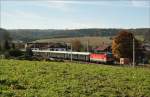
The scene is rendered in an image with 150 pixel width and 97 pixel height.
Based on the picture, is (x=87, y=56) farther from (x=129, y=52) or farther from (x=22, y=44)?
(x=22, y=44)

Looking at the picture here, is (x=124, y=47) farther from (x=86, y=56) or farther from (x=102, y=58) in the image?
(x=102, y=58)

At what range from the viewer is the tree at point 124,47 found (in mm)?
63188

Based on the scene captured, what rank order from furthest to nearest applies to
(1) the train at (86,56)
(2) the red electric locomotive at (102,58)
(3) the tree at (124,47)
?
(3) the tree at (124,47)
(1) the train at (86,56)
(2) the red electric locomotive at (102,58)

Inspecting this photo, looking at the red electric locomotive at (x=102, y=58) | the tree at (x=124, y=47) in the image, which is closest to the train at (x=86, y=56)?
the red electric locomotive at (x=102, y=58)

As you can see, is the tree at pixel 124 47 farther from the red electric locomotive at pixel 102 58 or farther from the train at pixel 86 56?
the red electric locomotive at pixel 102 58

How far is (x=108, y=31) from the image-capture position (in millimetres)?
129875

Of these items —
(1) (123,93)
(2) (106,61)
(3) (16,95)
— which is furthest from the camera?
(2) (106,61)

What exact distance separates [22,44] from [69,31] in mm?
60976

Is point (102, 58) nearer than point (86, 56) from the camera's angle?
Yes

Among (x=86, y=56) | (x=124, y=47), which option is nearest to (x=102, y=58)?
(x=86, y=56)

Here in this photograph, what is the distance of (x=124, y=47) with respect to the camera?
64375 mm

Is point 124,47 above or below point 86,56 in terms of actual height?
above

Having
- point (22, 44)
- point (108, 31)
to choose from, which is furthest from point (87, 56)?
point (108, 31)

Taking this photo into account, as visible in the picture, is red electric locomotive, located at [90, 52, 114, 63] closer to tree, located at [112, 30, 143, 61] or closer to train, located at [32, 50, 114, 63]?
train, located at [32, 50, 114, 63]
